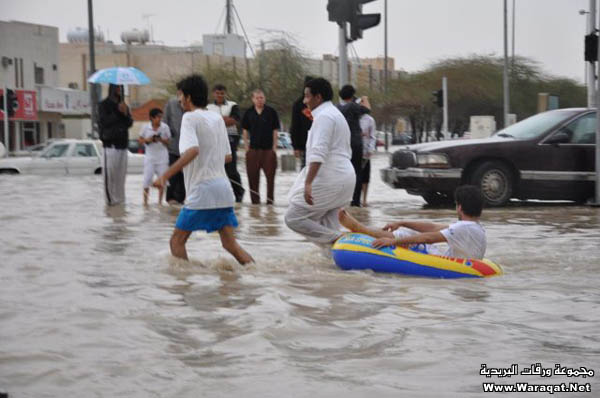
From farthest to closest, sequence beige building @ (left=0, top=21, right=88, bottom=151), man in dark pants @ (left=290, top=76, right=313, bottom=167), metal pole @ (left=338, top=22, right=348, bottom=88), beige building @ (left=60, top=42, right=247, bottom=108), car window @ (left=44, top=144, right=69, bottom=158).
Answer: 1. beige building @ (left=60, top=42, right=247, bottom=108)
2. beige building @ (left=0, top=21, right=88, bottom=151)
3. car window @ (left=44, top=144, right=69, bottom=158)
4. man in dark pants @ (left=290, top=76, right=313, bottom=167)
5. metal pole @ (left=338, top=22, right=348, bottom=88)

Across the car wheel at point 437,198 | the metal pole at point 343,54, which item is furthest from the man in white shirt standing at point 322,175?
the car wheel at point 437,198

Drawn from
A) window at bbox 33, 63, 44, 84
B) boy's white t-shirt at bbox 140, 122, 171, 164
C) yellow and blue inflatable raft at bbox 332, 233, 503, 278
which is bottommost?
yellow and blue inflatable raft at bbox 332, 233, 503, 278

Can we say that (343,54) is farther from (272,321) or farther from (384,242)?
(272,321)

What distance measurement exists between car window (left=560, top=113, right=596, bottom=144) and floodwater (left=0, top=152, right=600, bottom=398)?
16.9ft

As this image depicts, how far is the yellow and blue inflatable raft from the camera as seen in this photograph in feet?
29.0

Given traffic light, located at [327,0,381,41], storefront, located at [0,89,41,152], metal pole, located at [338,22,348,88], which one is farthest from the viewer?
storefront, located at [0,89,41,152]

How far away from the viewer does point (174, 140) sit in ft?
52.9

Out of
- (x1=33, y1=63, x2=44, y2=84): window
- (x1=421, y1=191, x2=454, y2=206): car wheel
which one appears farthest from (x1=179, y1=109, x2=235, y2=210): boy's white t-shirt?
(x1=33, y1=63, x2=44, y2=84): window

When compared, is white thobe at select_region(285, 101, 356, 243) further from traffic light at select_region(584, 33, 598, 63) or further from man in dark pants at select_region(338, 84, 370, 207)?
traffic light at select_region(584, 33, 598, 63)

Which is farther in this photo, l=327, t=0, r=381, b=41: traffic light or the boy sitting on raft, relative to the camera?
l=327, t=0, r=381, b=41: traffic light

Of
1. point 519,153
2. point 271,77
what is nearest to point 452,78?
point 271,77

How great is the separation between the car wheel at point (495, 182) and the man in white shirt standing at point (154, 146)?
4582 mm

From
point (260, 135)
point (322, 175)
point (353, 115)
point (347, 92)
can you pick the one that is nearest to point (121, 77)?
point (260, 135)

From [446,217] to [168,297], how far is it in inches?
297
